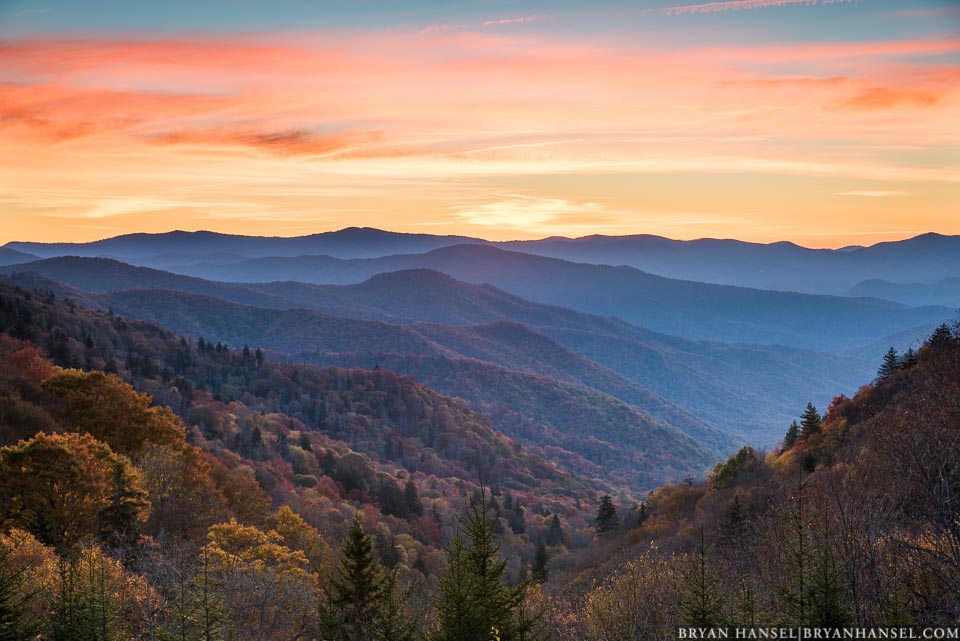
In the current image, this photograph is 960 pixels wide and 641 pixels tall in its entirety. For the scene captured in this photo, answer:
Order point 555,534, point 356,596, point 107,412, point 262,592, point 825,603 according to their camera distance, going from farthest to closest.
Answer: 1. point 555,534
2. point 107,412
3. point 262,592
4. point 356,596
5. point 825,603

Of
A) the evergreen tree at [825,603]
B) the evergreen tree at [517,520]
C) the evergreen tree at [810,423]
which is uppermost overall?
the evergreen tree at [825,603]

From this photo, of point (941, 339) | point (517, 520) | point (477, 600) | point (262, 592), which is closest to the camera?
point (477, 600)

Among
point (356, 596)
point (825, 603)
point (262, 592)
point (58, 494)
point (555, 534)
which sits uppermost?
point (825, 603)

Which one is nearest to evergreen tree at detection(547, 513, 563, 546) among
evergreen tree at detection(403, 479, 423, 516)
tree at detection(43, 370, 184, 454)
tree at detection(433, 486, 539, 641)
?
evergreen tree at detection(403, 479, 423, 516)

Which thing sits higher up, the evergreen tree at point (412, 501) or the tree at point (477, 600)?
the tree at point (477, 600)

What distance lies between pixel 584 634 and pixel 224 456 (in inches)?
2678

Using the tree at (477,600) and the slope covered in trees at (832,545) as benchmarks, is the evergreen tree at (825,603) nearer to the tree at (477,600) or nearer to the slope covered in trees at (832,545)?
the slope covered in trees at (832,545)

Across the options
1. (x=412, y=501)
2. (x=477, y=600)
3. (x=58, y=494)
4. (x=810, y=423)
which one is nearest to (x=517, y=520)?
(x=412, y=501)

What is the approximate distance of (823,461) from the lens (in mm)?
59031

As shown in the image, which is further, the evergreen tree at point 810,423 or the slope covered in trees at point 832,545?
the evergreen tree at point 810,423

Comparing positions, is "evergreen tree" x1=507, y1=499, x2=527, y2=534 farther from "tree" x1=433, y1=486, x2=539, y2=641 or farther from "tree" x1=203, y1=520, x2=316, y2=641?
"tree" x1=433, y1=486, x2=539, y2=641

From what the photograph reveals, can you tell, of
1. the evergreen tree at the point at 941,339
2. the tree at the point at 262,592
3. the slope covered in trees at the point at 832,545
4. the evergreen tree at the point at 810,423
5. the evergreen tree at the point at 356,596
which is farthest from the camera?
the evergreen tree at the point at 810,423

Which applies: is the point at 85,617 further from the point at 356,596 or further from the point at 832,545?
the point at 832,545

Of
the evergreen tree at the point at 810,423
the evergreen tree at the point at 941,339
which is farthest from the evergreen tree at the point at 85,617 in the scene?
the evergreen tree at the point at 810,423
